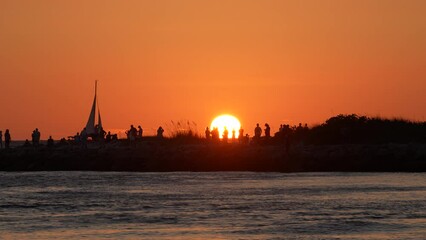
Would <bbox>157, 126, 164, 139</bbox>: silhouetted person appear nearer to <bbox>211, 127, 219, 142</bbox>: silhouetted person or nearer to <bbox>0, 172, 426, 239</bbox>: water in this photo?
<bbox>211, 127, 219, 142</bbox>: silhouetted person

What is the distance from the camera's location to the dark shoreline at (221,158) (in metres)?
61.8

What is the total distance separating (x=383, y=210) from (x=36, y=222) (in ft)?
39.3

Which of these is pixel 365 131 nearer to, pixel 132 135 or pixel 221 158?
pixel 221 158

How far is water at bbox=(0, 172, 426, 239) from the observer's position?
28.5m

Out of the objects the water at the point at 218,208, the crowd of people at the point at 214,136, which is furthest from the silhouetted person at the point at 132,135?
the water at the point at 218,208

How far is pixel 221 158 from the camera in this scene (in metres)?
65.8

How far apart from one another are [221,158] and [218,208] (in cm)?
3010

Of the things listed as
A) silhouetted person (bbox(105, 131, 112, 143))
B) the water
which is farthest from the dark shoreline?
the water

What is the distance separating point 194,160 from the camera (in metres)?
66.2

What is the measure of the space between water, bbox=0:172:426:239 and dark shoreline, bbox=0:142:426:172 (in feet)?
21.0

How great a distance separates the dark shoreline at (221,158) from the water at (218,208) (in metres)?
6.40

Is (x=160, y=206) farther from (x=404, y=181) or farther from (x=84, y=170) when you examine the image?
(x=84, y=170)

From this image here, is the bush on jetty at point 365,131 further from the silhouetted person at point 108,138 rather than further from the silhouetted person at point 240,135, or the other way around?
the silhouetted person at point 108,138

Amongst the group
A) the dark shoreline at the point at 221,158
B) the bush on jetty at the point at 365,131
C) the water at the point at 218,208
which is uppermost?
the bush on jetty at the point at 365,131
